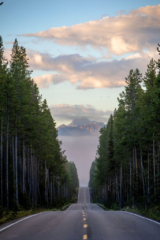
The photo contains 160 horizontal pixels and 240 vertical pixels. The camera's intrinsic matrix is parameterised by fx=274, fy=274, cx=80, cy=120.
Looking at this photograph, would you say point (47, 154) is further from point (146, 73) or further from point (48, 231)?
point (48, 231)

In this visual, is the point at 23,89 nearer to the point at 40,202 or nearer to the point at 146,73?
the point at 146,73

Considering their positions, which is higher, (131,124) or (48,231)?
(131,124)

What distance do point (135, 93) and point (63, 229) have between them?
A: 2868cm

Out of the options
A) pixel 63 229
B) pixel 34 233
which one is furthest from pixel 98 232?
pixel 34 233

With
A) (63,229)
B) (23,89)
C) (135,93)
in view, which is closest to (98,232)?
(63,229)

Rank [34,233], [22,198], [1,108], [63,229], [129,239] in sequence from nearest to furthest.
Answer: [129,239] → [34,233] → [63,229] → [1,108] → [22,198]

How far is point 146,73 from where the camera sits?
34.6m

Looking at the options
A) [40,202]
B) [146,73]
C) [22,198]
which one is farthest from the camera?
[40,202]

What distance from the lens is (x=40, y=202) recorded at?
4406 centimetres

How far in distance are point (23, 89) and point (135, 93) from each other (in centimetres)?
1558

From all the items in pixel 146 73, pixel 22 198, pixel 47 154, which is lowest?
pixel 22 198

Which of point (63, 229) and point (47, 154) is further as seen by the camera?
point (47, 154)

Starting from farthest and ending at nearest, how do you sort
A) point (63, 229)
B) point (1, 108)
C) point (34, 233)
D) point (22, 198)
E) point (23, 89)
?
point (23, 89), point (22, 198), point (1, 108), point (63, 229), point (34, 233)

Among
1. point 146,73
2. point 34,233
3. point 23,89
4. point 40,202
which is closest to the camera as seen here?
point 34,233
